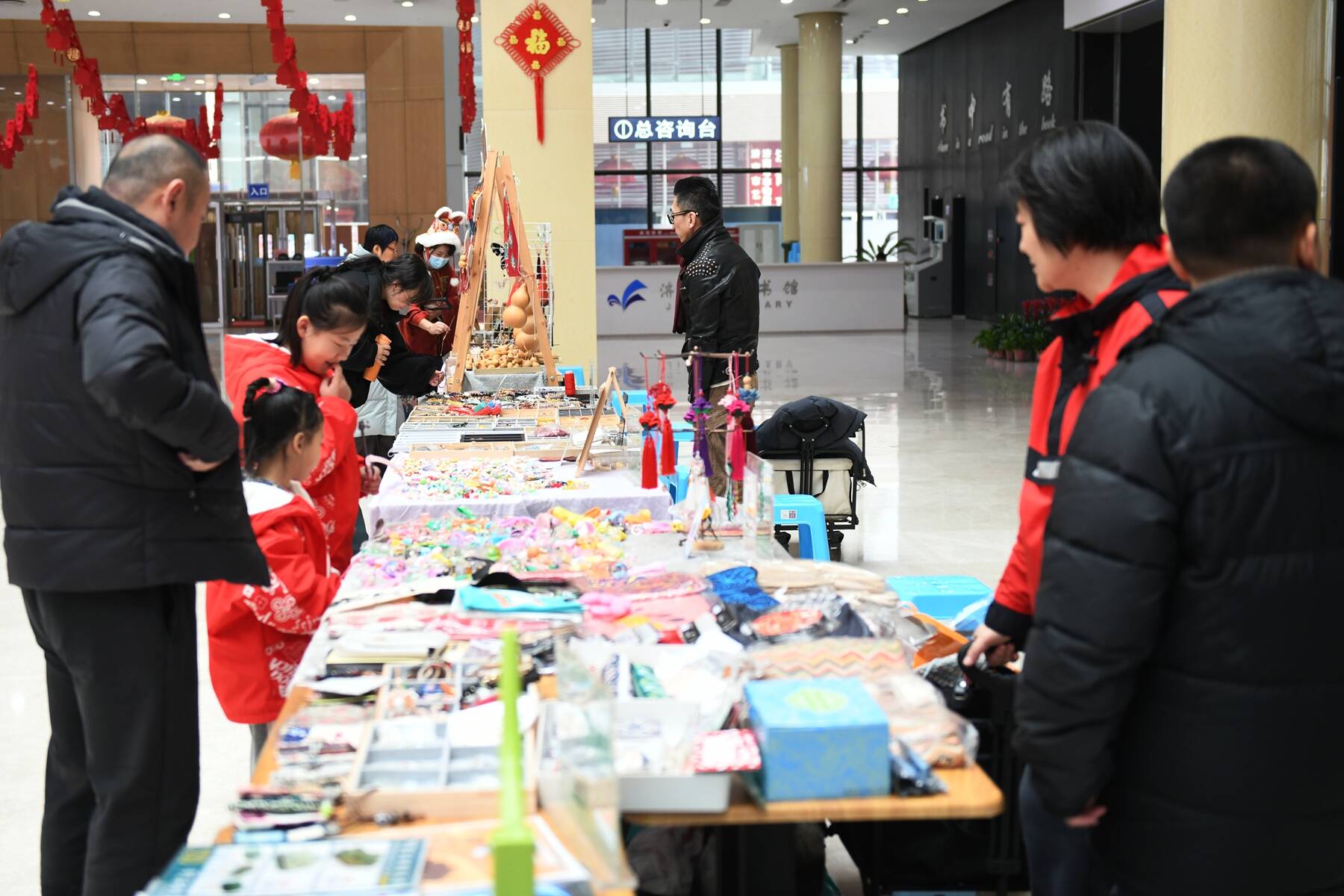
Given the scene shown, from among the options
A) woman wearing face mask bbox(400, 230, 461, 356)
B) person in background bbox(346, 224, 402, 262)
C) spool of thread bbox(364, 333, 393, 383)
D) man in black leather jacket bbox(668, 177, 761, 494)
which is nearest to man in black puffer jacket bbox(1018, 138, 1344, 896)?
spool of thread bbox(364, 333, 393, 383)

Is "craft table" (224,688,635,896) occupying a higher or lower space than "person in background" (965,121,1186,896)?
lower

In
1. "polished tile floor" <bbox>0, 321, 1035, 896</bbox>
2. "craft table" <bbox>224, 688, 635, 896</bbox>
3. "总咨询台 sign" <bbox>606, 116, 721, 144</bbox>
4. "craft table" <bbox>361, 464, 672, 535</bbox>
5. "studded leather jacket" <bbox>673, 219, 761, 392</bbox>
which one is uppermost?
"总咨询台 sign" <bbox>606, 116, 721, 144</bbox>

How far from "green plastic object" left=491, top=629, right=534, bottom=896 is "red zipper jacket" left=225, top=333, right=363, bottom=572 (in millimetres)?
2165

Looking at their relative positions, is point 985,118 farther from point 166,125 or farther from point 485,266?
point 485,266

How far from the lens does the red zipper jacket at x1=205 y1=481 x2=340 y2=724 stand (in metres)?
2.94

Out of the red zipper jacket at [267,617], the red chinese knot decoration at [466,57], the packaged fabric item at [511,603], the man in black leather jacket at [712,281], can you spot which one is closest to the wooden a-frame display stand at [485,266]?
the man in black leather jacket at [712,281]

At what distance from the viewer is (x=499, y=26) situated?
30.1 feet

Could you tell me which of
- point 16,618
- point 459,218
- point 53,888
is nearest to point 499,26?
point 459,218

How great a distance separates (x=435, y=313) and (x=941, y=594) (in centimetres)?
414

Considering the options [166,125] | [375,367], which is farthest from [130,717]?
[166,125]

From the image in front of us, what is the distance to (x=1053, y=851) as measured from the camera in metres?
2.22

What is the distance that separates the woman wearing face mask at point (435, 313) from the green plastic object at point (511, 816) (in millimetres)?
5593

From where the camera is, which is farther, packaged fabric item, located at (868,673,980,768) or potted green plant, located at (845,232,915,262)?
potted green plant, located at (845,232,915,262)

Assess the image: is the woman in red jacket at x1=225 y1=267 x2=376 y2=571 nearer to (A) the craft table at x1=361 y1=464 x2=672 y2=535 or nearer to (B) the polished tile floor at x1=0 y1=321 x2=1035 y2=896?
(A) the craft table at x1=361 y1=464 x2=672 y2=535
